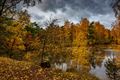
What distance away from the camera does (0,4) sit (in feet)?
90.5

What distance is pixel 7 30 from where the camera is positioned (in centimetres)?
5709

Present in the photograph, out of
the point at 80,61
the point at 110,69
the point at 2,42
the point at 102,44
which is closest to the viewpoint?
the point at 110,69

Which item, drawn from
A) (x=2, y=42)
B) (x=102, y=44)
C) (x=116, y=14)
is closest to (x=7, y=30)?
(x=2, y=42)

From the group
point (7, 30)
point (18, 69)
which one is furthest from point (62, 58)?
point (18, 69)

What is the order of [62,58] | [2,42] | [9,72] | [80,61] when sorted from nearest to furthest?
[9,72], [2,42], [80,61], [62,58]

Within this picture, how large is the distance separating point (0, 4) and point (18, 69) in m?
6.27

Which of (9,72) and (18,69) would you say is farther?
(18,69)

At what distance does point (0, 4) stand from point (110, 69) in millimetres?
26175

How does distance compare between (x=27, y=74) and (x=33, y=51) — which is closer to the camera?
(x=27, y=74)

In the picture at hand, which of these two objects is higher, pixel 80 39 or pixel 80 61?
pixel 80 39

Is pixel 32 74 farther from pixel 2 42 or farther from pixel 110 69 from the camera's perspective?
pixel 2 42

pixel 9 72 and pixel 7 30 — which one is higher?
pixel 7 30

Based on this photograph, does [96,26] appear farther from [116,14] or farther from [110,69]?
[116,14]

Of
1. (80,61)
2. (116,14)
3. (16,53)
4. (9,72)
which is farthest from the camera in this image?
(80,61)
